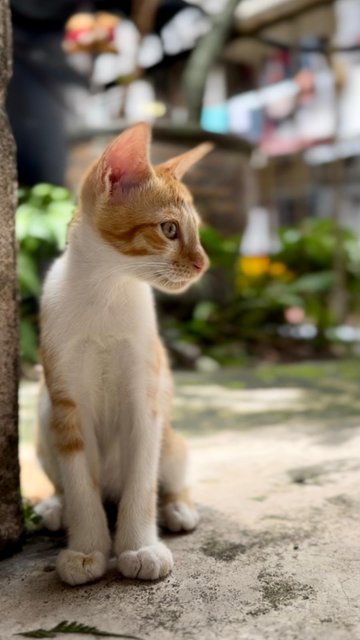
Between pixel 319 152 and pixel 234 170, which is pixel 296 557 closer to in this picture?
pixel 234 170

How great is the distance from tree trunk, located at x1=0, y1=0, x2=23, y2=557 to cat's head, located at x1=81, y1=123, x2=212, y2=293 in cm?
20

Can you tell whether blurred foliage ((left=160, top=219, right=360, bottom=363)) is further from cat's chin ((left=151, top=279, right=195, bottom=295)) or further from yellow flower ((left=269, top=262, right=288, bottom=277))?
cat's chin ((left=151, top=279, right=195, bottom=295))

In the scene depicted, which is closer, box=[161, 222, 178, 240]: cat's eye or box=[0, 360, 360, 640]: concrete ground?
box=[0, 360, 360, 640]: concrete ground

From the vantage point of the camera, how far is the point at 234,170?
5.03 metres

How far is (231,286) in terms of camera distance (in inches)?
202

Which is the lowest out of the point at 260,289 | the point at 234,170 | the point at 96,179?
the point at 260,289

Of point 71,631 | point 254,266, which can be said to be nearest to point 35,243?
point 254,266

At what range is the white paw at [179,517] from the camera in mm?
1685

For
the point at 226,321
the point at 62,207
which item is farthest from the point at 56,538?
the point at 226,321

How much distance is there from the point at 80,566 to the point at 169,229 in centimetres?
76

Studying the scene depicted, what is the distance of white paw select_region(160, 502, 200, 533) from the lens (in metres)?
1.68

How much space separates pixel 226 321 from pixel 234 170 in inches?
45.7

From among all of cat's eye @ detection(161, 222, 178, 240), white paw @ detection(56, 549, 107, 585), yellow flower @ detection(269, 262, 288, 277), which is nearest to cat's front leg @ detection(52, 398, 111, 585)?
white paw @ detection(56, 549, 107, 585)

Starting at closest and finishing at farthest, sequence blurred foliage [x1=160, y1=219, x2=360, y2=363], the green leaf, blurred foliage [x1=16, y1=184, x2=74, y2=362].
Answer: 1. the green leaf
2. blurred foliage [x1=16, y1=184, x2=74, y2=362]
3. blurred foliage [x1=160, y1=219, x2=360, y2=363]
